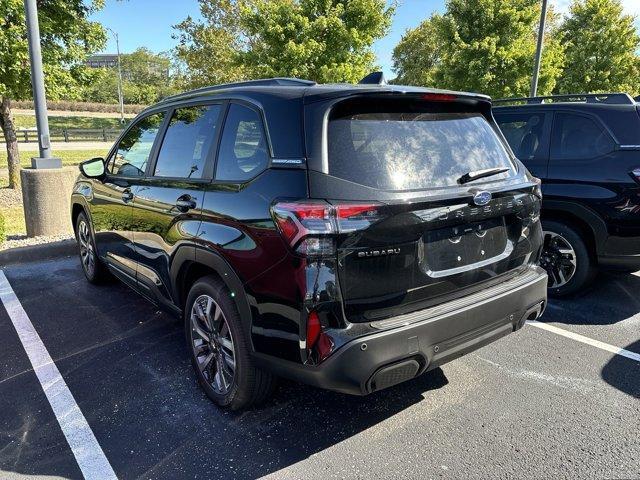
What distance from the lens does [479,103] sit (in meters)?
3.05

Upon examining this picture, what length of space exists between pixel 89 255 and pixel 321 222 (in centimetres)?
393

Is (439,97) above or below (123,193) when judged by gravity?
above

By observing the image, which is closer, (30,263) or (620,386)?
(620,386)

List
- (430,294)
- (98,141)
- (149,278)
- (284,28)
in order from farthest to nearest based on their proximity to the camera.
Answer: (98,141) → (284,28) → (149,278) → (430,294)

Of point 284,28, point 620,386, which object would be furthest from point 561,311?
point 284,28

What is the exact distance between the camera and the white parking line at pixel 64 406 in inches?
99.3

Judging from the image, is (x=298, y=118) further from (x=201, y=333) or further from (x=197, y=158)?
(x=201, y=333)

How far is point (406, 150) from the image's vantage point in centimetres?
255

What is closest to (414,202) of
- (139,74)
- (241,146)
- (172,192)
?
(241,146)

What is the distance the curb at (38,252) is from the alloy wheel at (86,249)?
3.76 ft

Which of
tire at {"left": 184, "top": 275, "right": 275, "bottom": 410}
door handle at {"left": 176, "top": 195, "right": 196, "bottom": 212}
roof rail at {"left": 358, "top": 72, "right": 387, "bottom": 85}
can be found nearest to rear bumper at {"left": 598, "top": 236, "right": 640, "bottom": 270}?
roof rail at {"left": 358, "top": 72, "right": 387, "bottom": 85}

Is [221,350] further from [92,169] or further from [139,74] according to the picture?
[139,74]

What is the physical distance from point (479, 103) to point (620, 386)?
2.07 metres

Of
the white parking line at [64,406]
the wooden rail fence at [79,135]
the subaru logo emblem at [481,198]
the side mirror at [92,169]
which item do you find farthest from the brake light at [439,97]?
the wooden rail fence at [79,135]
